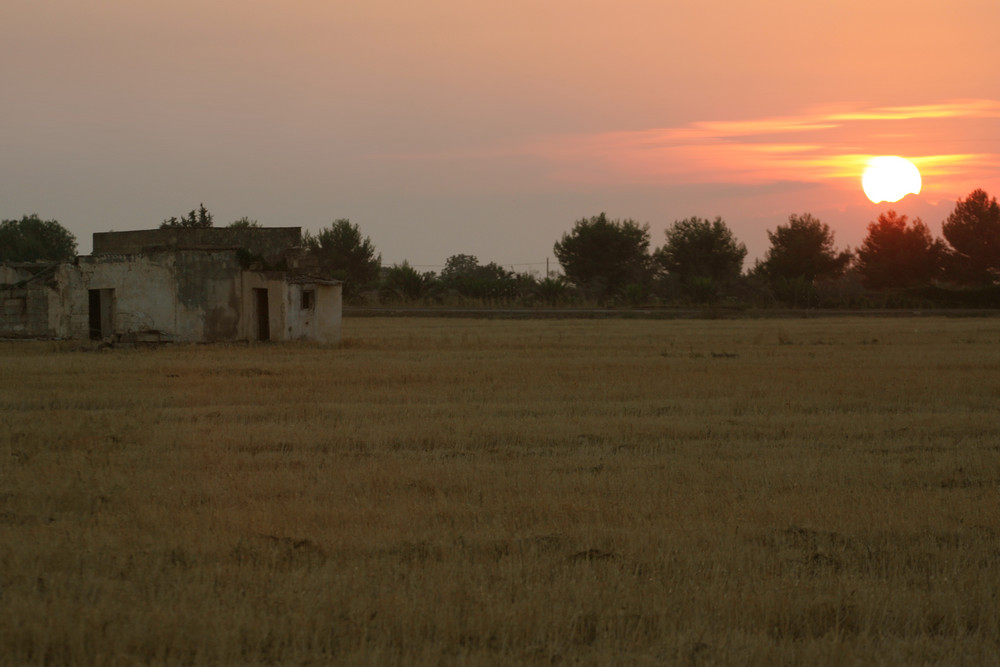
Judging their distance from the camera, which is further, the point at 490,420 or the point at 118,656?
the point at 490,420

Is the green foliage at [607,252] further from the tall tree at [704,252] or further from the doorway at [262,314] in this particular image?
the doorway at [262,314]

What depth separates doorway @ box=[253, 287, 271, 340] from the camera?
32.6 meters

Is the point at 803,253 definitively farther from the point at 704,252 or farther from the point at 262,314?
the point at 262,314

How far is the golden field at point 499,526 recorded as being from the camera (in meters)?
5.65

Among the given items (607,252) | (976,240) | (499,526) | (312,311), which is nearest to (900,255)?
(976,240)

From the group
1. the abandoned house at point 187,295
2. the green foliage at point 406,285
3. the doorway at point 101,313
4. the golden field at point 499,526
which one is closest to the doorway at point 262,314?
the abandoned house at point 187,295

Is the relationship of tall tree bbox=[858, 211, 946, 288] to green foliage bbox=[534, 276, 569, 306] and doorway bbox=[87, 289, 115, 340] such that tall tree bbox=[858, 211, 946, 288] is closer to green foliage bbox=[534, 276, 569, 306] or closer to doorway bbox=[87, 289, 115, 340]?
green foliage bbox=[534, 276, 569, 306]

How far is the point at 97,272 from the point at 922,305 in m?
50.6

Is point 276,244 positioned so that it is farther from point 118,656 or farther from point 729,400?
point 118,656

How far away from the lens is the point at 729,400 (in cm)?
1650

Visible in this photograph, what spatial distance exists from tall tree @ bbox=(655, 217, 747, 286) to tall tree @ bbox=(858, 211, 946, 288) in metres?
11.5

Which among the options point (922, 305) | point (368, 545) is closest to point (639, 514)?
point (368, 545)

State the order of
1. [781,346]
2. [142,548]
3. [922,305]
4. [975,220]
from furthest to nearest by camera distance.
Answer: [975,220] < [922,305] < [781,346] < [142,548]

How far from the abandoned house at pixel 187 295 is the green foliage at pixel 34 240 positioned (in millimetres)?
59002
